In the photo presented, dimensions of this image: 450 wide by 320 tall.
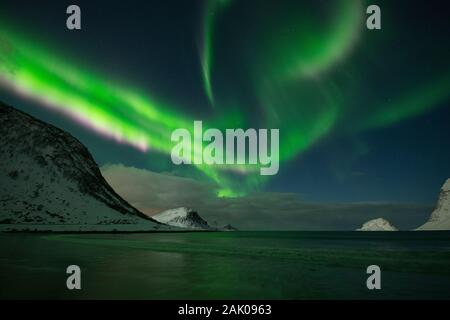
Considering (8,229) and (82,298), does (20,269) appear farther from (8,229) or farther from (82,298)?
(8,229)

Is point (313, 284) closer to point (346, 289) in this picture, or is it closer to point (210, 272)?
point (346, 289)

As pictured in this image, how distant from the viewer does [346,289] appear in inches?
939

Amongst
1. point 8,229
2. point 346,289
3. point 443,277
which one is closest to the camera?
point 346,289

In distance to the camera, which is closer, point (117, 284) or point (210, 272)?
point (117, 284)

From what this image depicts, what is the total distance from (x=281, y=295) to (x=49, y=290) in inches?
518

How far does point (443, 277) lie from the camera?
30.5 m
